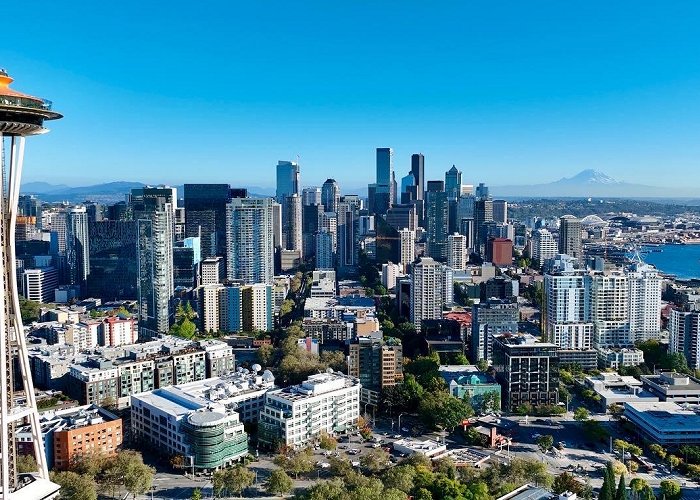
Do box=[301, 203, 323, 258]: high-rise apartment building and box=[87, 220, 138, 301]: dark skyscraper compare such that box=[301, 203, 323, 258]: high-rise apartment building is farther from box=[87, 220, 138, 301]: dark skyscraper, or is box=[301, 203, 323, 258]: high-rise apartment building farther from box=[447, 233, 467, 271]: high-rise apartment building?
box=[87, 220, 138, 301]: dark skyscraper

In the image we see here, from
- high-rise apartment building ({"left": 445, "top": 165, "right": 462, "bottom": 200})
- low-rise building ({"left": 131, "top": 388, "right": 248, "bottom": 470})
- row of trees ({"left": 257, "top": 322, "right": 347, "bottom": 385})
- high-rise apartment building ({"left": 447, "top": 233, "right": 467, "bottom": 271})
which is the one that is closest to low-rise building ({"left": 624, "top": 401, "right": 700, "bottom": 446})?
row of trees ({"left": 257, "top": 322, "right": 347, "bottom": 385})

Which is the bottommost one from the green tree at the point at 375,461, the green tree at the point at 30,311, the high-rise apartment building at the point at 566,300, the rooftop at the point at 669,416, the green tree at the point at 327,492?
the green tree at the point at 375,461

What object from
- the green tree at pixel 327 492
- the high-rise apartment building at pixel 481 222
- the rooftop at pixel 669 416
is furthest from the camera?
the high-rise apartment building at pixel 481 222

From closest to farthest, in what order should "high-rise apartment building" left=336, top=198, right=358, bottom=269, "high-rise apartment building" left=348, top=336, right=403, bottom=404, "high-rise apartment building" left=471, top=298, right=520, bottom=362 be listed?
"high-rise apartment building" left=348, top=336, right=403, bottom=404, "high-rise apartment building" left=471, top=298, right=520, bottom=362, "high-rise apartment building" left=336, top=198, right=358, bottom=269

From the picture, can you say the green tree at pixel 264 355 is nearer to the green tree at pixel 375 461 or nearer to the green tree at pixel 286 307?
the green tree at pixel 286 307

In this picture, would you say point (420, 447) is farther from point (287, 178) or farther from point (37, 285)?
point (287, 178)

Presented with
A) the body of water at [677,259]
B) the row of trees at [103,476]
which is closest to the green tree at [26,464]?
the row of trees at [103,476]

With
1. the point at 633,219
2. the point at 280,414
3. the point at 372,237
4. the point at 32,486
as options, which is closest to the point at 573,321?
the point at 280,414
